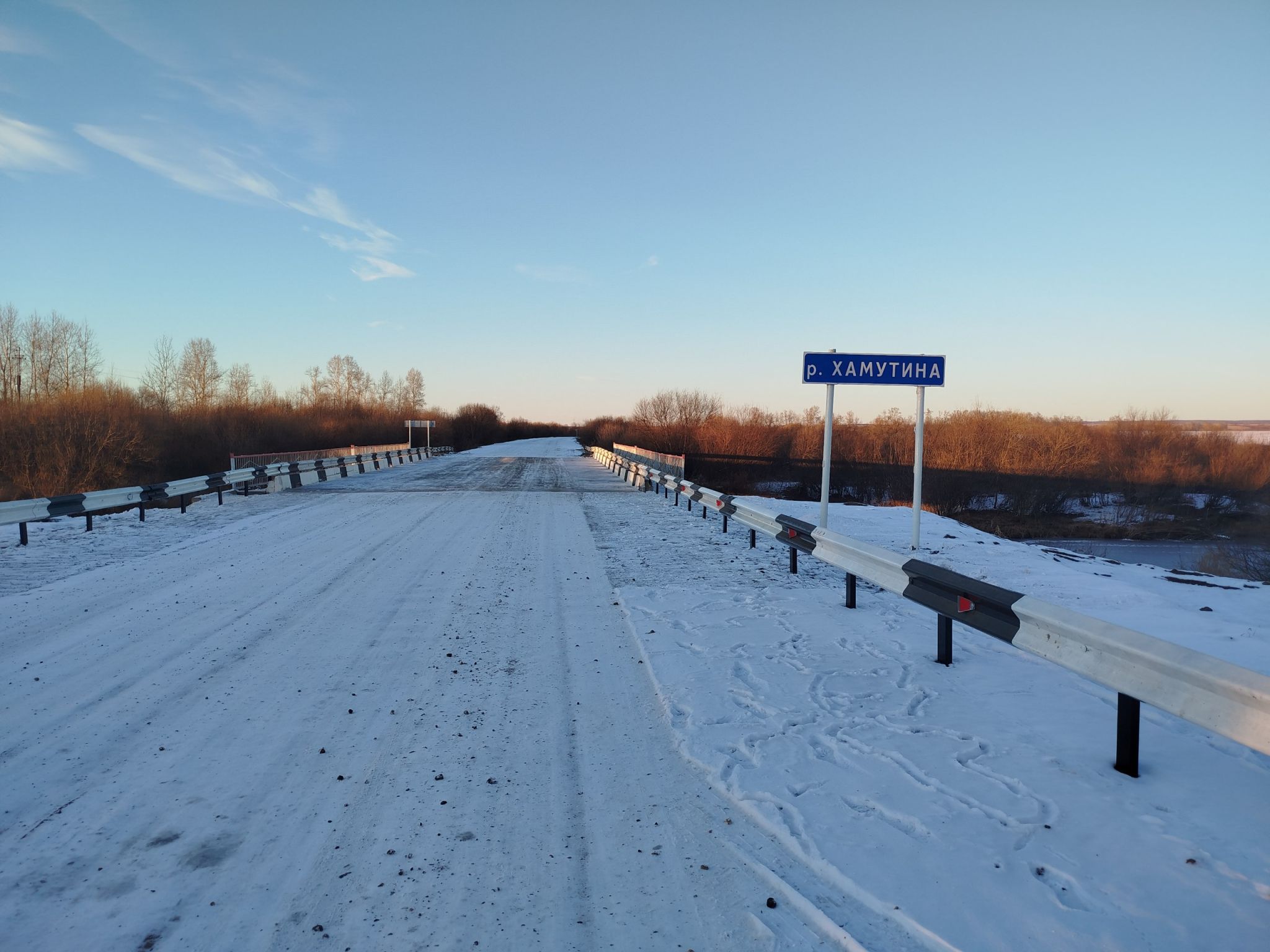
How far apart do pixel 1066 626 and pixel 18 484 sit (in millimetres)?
50546

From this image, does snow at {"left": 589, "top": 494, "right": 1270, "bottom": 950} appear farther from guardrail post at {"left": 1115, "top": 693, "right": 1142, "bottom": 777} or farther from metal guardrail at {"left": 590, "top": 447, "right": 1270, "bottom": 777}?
metal guardrail at {"left": 590, "top": 447, "right": 1270, "bottom": 777}

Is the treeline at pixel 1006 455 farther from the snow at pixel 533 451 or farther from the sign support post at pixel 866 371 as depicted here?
the sign support post at pixel 866 371

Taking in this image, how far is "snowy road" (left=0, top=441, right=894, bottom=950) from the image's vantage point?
9.44 feet

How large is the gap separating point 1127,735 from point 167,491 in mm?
16485

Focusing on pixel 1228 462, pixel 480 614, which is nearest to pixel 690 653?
pixel 480 614

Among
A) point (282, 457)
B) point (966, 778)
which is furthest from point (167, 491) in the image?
point (966, 778)

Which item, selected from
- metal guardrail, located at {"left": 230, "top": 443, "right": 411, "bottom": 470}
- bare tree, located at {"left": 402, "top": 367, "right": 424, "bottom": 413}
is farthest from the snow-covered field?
bare tree, located at {"left": 402, "top": 367, "right": 424, "bottom": 413}

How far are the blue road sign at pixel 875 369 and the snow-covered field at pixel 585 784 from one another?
4037mm

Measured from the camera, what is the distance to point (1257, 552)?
2364 centimetres

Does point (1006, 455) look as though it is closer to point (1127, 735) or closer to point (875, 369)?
point (875, 369)

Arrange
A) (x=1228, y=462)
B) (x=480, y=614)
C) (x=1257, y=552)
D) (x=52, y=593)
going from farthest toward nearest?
(x=1228, y=462) < (x=1257, y=552) < (x=52, y=593) < (x=480, y=614)

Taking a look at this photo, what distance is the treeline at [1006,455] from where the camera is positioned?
47.1m

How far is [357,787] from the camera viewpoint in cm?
392

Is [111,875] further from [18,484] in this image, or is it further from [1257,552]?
[18,484]
